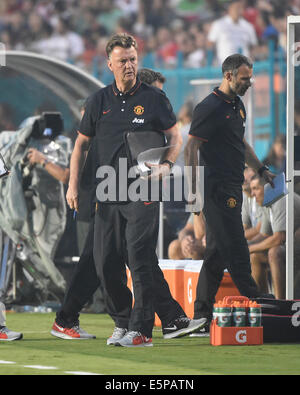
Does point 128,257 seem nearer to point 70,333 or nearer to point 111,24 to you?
point 70,333

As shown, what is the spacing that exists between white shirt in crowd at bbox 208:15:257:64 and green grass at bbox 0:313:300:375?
33.3ft

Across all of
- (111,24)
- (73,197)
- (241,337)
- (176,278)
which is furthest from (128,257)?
(111,24)

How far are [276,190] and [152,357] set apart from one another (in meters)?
2.11

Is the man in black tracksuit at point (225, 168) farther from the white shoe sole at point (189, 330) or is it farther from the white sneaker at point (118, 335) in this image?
the white sneaker at point (118, 335)

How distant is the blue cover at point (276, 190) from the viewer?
763 cm

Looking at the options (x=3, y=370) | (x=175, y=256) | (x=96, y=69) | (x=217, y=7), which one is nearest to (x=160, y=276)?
(x=3, y=370)

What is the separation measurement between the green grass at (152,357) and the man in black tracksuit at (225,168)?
22.1 inches

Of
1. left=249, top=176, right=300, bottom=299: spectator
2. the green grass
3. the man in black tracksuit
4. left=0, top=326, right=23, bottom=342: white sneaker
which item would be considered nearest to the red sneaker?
the green grass

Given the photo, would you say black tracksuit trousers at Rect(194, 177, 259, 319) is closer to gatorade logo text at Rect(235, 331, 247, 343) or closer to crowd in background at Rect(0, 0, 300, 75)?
gatorade logo text at Rect(235, 331, 247, 343)

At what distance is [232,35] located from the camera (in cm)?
1720

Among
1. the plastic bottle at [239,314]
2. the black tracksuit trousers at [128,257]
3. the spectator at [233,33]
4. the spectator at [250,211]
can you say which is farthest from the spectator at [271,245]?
the spectator at [233,33]

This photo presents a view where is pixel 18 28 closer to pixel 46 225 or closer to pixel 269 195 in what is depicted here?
pixel 46 225

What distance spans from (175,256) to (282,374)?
505cm

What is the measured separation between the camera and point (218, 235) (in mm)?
7328
